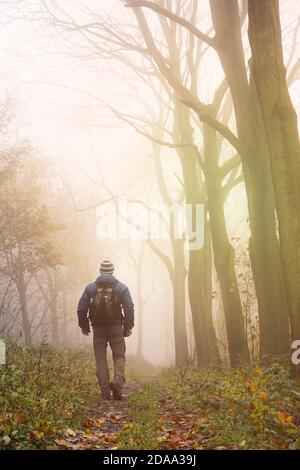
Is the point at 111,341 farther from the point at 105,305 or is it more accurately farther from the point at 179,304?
the point at 179,304

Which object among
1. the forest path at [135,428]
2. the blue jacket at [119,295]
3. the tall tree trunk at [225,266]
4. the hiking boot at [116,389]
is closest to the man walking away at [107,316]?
the blue jacket at [119,295]

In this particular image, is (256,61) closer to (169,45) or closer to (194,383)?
(194,383)

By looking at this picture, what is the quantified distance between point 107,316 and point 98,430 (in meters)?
2.59

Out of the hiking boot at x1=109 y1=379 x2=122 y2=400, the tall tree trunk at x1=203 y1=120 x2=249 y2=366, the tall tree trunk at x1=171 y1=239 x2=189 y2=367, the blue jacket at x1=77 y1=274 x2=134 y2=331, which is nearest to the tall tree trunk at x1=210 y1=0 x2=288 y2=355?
the tall tree trunk at x1=203 y1=120 x2=249 y2=366

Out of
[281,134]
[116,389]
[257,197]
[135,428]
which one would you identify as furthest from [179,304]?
[135,428]

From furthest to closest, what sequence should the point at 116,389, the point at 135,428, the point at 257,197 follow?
1. the point at 257,197
2. the point at 116,389
3. the point at 135,428

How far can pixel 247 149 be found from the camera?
885 cm

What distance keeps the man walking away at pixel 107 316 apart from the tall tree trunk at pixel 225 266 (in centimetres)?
273

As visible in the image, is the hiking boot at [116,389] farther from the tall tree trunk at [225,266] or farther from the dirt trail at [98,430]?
the tall tree trunk at [225,266]

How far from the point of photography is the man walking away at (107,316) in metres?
8.22

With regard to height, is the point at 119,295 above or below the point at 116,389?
above

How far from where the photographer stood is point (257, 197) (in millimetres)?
8719
